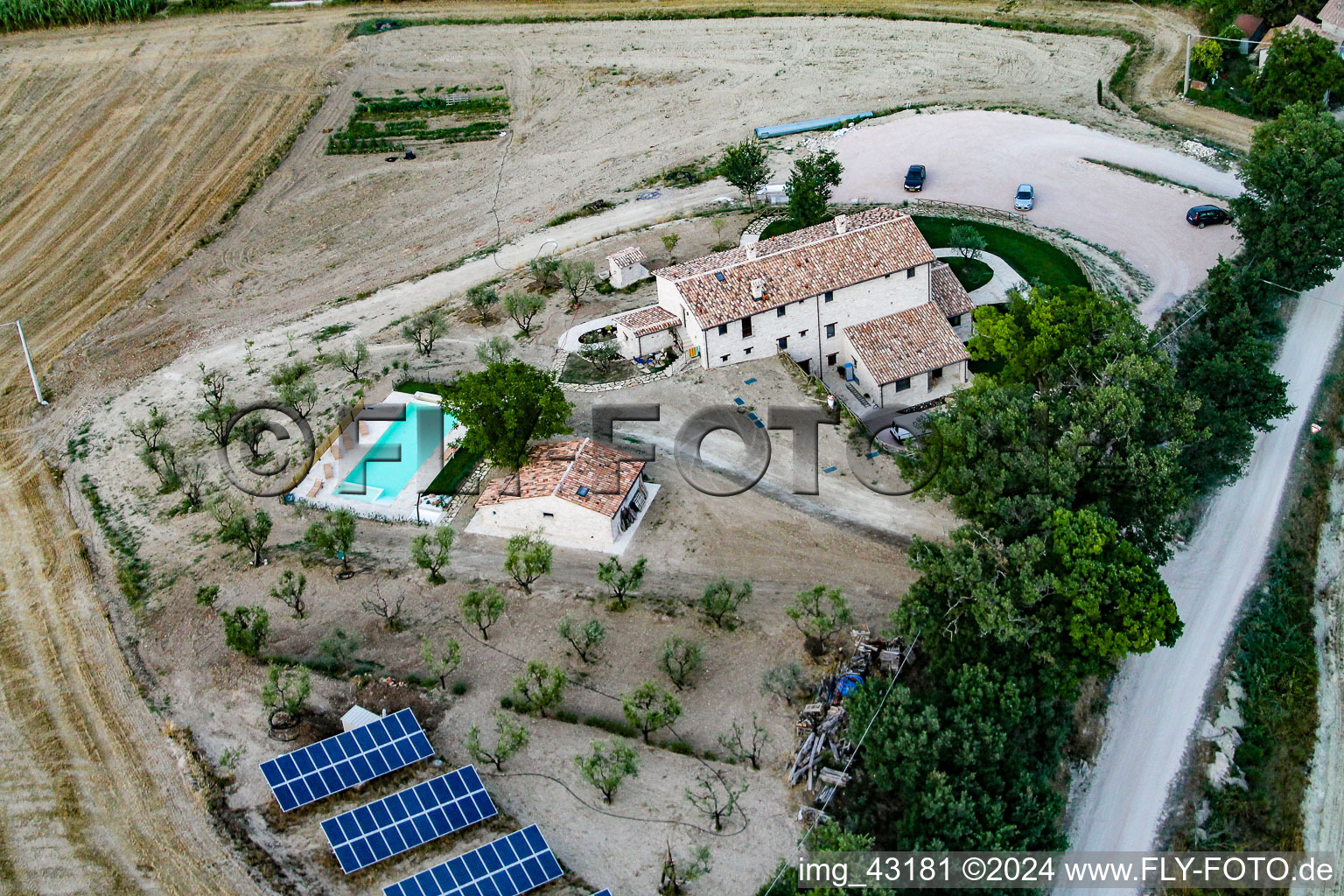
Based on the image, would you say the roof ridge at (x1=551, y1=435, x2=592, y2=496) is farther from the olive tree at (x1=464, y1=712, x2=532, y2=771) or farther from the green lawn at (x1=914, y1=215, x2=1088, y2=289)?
the green lawn at (x1=914, y1=215, x2=1088, y2=289)

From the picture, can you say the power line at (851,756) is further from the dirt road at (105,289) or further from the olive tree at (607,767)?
the dirt road at (105,289)

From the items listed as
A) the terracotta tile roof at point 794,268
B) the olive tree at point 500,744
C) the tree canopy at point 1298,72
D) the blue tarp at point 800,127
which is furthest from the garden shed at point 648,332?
the tree canopy at point 1298,72

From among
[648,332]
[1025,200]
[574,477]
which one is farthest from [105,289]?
[1025,200]

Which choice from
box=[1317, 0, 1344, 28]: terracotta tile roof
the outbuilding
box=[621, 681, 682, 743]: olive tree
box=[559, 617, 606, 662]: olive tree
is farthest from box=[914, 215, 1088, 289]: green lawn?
box=[621, 681, 682, 743]: olive tree

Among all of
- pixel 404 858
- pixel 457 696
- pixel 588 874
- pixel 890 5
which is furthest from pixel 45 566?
pixel 890 5

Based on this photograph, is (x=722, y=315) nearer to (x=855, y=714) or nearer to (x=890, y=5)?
(x=855, y=714)

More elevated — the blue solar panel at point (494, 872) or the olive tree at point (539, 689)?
the olive tree at point (539, 689)

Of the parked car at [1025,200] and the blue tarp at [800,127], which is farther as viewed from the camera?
the blue tarp at [800,127]
